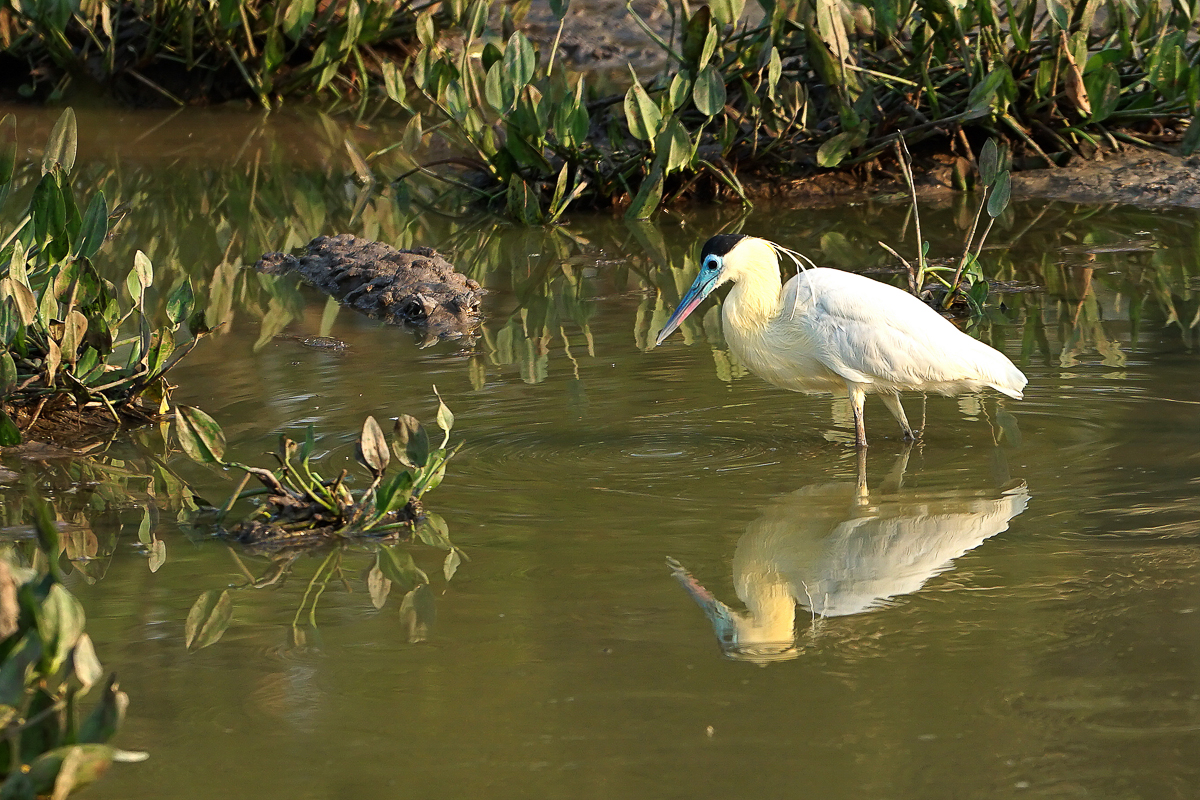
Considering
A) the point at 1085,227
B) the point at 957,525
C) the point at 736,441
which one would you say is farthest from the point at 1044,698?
the point at 1085,227

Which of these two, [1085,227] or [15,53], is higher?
[15,53]

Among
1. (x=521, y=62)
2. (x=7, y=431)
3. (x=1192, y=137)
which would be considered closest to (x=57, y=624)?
(x=7, y=431)

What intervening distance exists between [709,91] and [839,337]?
3.49m

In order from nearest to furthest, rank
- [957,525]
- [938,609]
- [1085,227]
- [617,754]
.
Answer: [617,754] → [938,609] → [957,525] → [1085,227]

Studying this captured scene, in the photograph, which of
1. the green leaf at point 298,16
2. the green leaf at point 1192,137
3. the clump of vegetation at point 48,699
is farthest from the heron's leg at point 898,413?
the green leaf at point 298,16

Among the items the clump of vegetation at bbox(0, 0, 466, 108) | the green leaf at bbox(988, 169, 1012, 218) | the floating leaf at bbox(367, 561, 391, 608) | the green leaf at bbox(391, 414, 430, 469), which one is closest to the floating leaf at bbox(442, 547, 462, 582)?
the floating leaf at bbox(367, 561, 391, 608)

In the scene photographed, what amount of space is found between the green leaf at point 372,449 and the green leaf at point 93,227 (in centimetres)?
191

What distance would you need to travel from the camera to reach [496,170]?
9.53 m

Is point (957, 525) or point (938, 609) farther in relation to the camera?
point (957, 525)

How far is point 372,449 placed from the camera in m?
4.52

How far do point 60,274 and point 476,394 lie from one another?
5.72 feet

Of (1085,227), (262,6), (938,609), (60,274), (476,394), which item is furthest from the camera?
(262,6)

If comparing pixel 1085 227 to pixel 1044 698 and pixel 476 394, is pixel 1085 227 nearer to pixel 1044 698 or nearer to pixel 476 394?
pixel 476 394

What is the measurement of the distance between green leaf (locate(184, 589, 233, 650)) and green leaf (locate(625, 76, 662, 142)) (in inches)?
202
